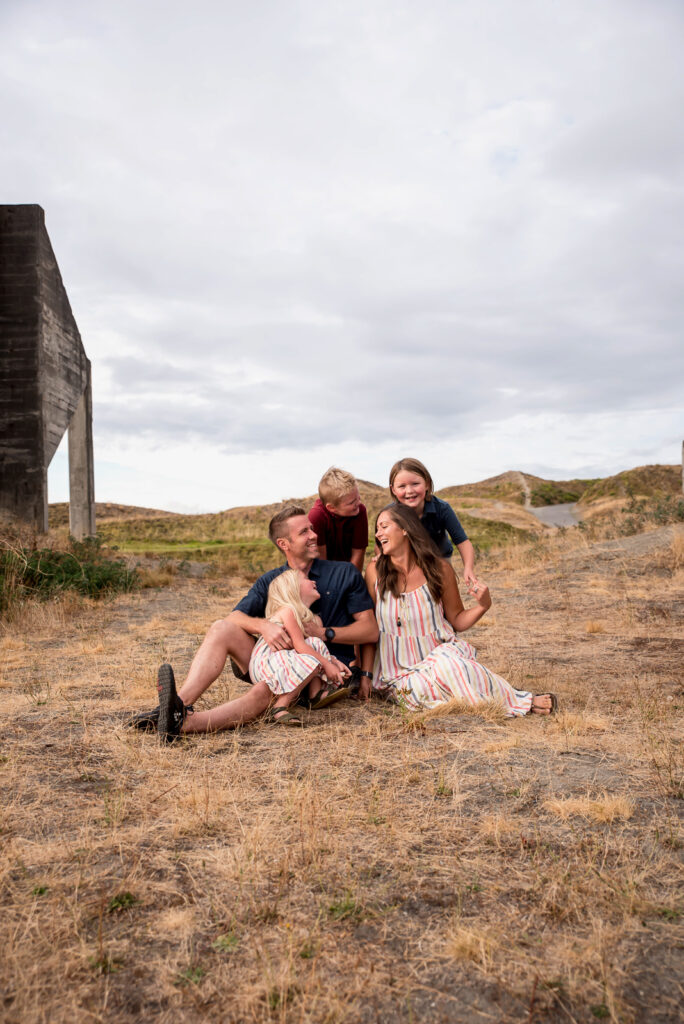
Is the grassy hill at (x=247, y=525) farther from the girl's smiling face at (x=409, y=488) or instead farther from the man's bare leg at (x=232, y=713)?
the man's bare leg at (x=232, y=713)

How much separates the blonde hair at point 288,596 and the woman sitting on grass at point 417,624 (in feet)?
2.24

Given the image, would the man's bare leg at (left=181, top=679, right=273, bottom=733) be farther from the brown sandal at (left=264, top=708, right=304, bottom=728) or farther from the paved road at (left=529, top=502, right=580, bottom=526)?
the paved road at (left=529, top=502, right=580, bottom=526)

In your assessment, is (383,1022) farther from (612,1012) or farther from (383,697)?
(383,697)

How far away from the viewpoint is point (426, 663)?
5.02m

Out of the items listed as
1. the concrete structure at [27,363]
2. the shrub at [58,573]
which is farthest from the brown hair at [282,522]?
the concrete structure at [27,363]

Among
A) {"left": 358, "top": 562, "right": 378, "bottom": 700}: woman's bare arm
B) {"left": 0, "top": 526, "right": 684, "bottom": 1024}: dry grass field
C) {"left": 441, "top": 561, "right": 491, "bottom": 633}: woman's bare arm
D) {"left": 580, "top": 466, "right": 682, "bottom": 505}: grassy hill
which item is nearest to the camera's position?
{"left": 0, "top": 526, "right": 684, "bottom": 1024}: dry grass field

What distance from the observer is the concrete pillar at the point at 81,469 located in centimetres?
1509

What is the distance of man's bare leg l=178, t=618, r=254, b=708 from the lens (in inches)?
176

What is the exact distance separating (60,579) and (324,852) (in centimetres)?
870

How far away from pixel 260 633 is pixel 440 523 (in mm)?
1977

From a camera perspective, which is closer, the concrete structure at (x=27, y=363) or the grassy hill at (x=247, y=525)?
the concrete structure at (x=27, y=363)

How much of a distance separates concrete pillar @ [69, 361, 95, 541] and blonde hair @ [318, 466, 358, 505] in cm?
1072

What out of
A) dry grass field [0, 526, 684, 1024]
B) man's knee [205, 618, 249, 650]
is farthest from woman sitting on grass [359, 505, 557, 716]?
man's knee [205, 618, 249, 650]

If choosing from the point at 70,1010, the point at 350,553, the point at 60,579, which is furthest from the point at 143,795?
the point at 60,579
